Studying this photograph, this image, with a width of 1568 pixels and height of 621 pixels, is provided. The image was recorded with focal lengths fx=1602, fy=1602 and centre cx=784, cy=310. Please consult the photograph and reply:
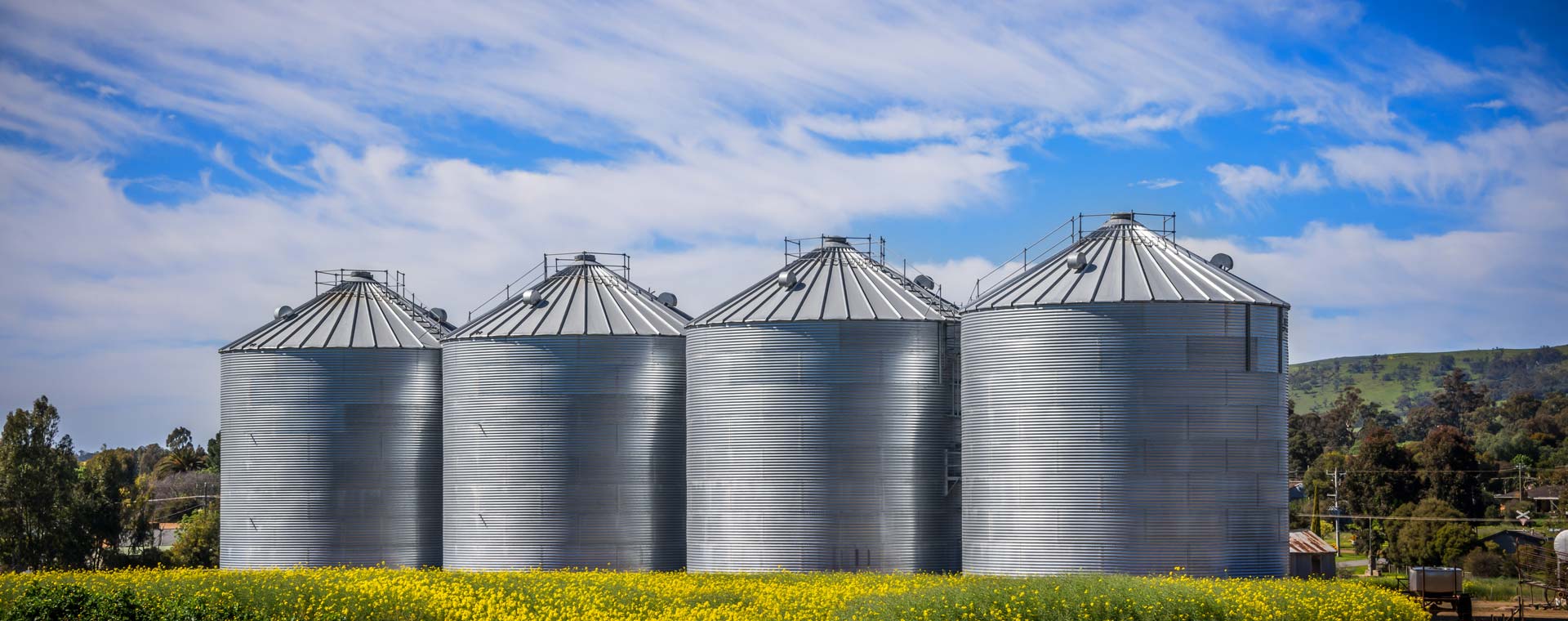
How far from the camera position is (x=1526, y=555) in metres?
84.6

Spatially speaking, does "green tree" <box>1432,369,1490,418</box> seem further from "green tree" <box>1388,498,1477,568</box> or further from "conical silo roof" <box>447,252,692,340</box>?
"conical silo roof" <box>447,252,692,340</box>

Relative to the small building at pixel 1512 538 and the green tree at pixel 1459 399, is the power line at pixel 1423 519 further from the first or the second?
the green tree at pixel 1459 399

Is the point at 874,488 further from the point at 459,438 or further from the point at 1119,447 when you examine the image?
the point at 459,438

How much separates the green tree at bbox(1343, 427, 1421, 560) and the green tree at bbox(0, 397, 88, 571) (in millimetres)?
83950

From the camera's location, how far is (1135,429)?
4753 centimetres

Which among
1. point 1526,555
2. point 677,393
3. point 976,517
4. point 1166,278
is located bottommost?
point 1526,555

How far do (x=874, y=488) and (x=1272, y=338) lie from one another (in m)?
13.6

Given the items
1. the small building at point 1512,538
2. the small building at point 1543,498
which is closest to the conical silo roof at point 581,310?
the small building at point 1512,538

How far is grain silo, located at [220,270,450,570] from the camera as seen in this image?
62750mm

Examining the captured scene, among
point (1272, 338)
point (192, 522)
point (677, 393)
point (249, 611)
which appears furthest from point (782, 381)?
point (192, 522)

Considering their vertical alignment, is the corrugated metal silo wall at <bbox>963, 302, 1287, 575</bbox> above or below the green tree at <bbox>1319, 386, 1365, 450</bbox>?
above

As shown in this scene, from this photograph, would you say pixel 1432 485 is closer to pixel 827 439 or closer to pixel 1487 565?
pixel 1487 565

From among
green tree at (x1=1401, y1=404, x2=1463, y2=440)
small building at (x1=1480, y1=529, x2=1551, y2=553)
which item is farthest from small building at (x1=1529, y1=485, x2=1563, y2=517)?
green tree at (x1=1401, y1=404, x2=1463, y2=440)

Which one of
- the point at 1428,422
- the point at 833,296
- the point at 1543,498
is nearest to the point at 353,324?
the point at 833,296
